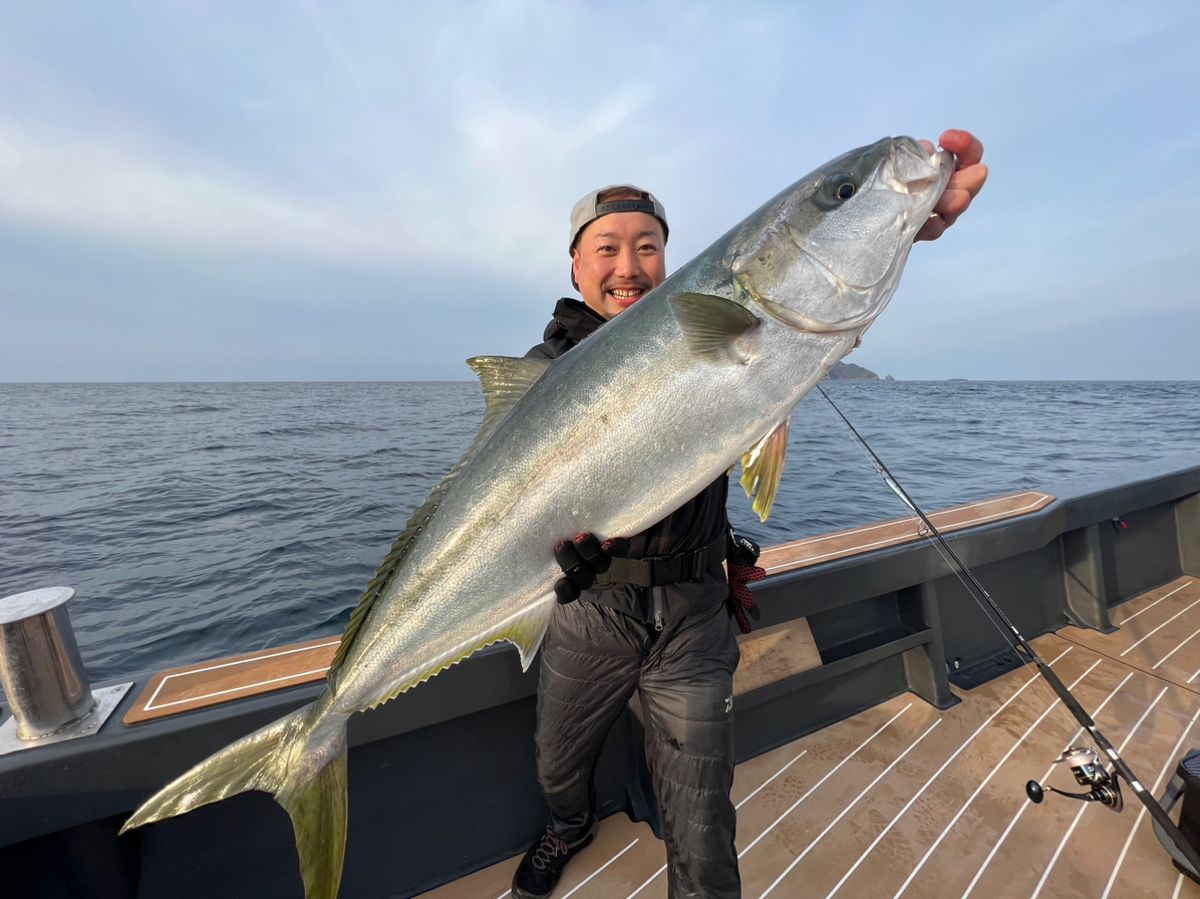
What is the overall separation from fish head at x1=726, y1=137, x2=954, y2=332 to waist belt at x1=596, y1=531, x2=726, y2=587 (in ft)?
3.54

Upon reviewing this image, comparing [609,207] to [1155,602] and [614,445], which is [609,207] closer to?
[614,445]

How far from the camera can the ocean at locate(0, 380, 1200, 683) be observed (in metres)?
6.91

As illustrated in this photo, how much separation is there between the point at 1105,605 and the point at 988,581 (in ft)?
4.25

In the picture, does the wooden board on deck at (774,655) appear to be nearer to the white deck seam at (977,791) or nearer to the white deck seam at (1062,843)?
the white deck seam at (977,791)

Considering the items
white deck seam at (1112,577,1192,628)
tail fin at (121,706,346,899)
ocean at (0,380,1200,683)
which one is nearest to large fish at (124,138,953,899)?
tail fin at (121,706,346,899)

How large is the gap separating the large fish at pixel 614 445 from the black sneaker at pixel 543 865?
3.73 feet

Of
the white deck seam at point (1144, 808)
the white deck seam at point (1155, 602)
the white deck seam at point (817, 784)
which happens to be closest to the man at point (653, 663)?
the white deck seam at point (817, 784)

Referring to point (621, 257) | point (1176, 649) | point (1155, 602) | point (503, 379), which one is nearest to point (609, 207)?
point (621, 257)

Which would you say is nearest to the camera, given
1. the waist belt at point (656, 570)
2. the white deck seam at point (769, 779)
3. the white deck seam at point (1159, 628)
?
the waist belt at point (656, 570)

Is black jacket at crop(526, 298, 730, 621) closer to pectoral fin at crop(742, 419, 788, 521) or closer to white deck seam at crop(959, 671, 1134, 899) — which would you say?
pectoral fin at crop(742, 419, 788, 521)

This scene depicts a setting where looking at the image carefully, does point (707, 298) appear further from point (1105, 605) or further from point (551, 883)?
point (1105, 605)

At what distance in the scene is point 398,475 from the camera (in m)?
14.4

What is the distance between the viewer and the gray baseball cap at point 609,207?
2807mm

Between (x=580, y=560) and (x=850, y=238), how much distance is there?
1.42 metres
